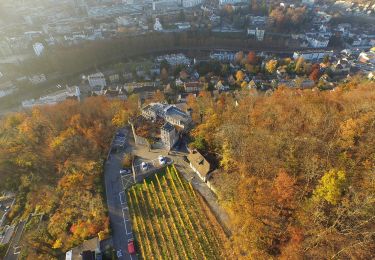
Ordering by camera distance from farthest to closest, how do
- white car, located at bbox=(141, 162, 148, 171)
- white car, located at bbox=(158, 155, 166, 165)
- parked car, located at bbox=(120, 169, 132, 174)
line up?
parked car, located at bbox=(120, 169, 132, 174) < white car, located at bbox=(158, 155, 166, 165) < white car, located at bbox=(141, 162, 148, 171)

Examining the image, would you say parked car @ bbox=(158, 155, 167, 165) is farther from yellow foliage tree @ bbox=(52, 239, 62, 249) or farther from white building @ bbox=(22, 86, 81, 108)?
white building @ bbox=(22, 86, 81, 108)

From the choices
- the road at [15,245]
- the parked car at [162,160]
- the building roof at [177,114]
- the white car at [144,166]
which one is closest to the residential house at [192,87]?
the building roof at [177,114]

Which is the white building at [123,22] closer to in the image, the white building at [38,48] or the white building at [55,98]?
the white building at [38,48]

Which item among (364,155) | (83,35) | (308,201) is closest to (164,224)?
(308,201)

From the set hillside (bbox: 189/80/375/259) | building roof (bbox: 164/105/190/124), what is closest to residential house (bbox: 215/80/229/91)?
building roof (bbox: 164/105/190/124)

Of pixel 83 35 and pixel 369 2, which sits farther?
pixel 369 2

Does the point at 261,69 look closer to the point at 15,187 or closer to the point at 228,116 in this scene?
the point at 228,116

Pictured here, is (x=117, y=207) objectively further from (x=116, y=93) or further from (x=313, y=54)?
(x=313, y=54)
